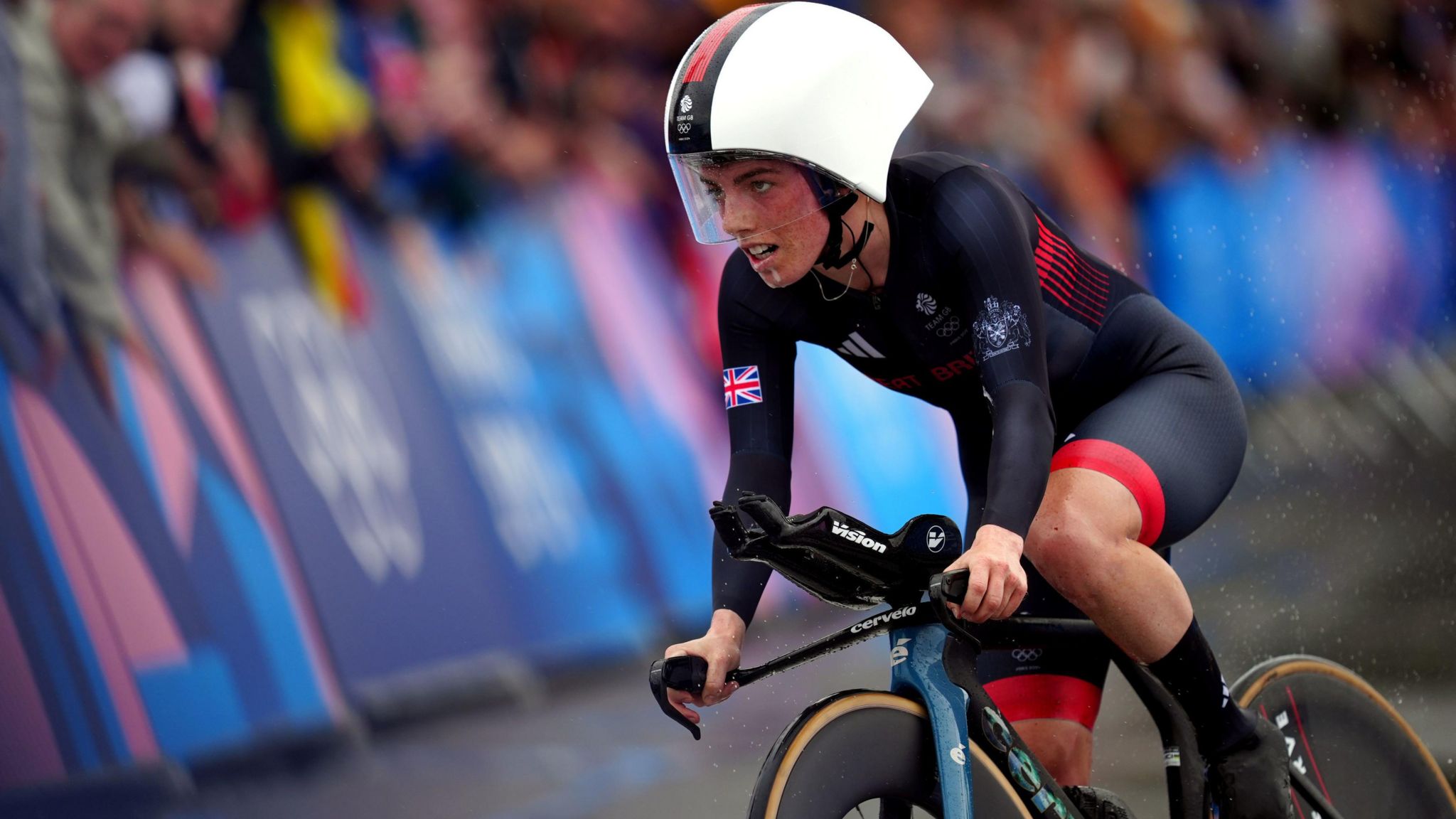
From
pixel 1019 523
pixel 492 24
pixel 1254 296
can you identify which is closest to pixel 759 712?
pixel 492 24

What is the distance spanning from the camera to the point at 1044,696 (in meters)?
2.68

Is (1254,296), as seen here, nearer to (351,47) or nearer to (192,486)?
(351,47)

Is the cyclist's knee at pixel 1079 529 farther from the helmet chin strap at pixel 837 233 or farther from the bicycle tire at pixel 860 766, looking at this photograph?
the helmet chin strap at pixel 837 233

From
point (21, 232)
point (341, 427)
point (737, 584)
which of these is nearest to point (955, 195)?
point (737, 584)

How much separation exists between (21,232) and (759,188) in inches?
110

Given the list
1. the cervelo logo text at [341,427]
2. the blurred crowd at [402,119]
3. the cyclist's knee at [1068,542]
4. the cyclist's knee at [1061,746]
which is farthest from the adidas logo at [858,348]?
the blurred crowd at [402,119]

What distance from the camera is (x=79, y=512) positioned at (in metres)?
4.11

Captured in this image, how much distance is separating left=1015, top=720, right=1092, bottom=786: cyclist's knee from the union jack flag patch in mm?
785

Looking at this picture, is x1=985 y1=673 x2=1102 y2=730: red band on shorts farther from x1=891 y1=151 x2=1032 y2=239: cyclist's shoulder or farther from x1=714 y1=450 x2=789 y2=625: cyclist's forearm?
x1=891 y1=151 x2=1032 y2=239: cyclist's shoulder

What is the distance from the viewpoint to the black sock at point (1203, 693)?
7.97 feet

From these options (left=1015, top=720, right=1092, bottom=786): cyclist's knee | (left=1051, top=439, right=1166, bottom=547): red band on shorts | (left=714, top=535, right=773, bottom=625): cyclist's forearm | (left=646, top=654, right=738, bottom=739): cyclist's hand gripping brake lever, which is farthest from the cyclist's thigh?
(left=646, top=654, right=738, bottom=739): cyclist's hand gripping brake lever

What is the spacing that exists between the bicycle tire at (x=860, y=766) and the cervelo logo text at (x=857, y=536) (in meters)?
0.20

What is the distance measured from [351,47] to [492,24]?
0.55 meters

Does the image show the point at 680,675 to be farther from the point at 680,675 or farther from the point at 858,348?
the point at 858,348
